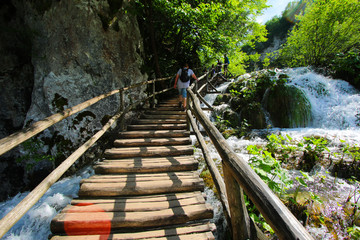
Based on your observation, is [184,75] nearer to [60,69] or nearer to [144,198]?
[60,69]

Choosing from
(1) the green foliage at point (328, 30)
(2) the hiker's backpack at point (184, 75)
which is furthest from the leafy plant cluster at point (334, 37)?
(2) the hiker's backpack at point (184, 75)

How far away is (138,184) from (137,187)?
0.09m

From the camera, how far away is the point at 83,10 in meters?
5.25

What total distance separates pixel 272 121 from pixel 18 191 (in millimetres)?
10751

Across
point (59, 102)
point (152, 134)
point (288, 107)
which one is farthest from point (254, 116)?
point (59, 102)

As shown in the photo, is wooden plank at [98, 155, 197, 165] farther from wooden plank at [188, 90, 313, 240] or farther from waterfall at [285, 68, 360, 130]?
waterfall at [285, 68, 360, 130]

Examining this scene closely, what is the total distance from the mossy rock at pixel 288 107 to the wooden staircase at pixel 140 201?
6566 millimetres

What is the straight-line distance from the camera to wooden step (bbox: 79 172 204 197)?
2479 millimetres

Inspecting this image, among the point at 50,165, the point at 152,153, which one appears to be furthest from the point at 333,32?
the point at 50,165

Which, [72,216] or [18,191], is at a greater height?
[72,216]

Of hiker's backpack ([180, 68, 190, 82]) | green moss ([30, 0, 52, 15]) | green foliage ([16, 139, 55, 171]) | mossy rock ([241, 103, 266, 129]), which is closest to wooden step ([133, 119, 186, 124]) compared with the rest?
hiker's backpack ([180, 68, 190, 82])

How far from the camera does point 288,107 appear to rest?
804 cm

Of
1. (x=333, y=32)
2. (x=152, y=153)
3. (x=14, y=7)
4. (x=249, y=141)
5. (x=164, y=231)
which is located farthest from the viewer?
(x=333, y=32)

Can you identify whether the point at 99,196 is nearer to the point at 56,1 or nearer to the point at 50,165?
the point at 50,165
